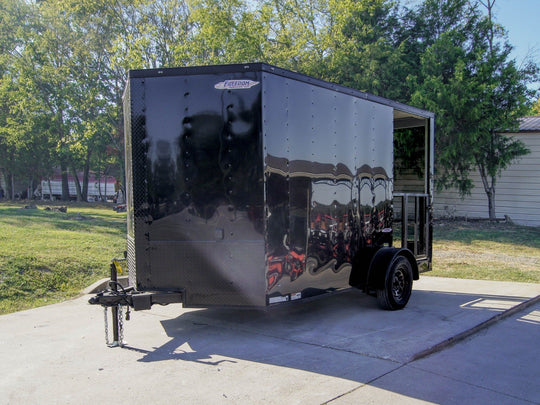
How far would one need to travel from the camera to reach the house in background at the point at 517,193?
20.0 metres

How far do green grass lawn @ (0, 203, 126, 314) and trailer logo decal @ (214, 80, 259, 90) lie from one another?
196 inches

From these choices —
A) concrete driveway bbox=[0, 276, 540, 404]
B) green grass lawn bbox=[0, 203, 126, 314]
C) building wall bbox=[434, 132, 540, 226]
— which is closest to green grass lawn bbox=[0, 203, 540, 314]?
green grass lawn bbox=[0, 203, 126, 314]

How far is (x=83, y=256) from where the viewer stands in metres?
10.3

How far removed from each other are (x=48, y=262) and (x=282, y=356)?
6.19 m

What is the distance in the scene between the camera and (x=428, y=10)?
22.8m

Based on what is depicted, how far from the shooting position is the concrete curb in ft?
17.1

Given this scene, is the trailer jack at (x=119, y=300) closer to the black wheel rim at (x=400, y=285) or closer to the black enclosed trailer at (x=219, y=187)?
the black enclosed trailer at (x=219, y=187)

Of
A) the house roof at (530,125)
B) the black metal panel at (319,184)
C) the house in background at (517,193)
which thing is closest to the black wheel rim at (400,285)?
the black metal panel at (319,184)

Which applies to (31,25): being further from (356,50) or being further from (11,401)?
(11,401)

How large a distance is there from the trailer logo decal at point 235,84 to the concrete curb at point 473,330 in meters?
3.57

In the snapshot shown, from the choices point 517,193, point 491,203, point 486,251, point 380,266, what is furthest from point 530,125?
point 380,266

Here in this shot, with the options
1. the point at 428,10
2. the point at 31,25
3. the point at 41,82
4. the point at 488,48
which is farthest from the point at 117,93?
the point at 488,48

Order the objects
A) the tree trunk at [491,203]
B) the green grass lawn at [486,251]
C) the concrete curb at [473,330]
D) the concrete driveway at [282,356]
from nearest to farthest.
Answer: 1. the concrete driveway at [282,356]
2. the concrete curb at [473,330]
3. the green grass lawn at [486,251]
4. the tree trunk at [491,203]

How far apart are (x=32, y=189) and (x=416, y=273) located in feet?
159
